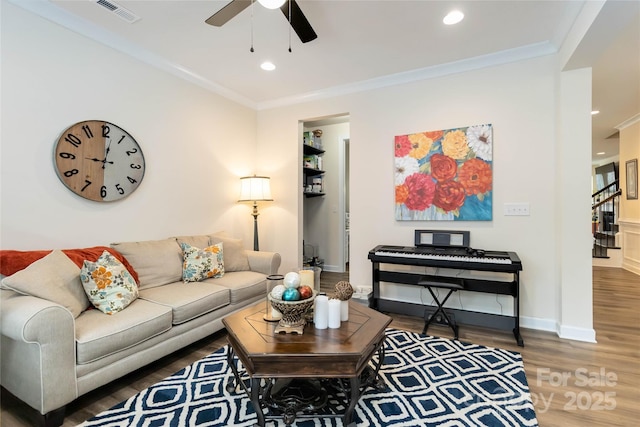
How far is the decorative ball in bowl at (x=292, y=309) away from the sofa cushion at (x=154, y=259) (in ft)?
5.01

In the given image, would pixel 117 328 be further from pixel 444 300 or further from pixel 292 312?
pixel 444 300

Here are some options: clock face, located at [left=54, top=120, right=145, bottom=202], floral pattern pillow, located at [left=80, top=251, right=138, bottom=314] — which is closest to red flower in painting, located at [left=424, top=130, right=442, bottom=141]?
clock face, located at [left=54, top=120, right=145, bottom=202]

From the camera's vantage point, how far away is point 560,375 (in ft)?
6.95

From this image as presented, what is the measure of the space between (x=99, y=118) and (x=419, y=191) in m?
3.17

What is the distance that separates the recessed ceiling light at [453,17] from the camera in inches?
94.1

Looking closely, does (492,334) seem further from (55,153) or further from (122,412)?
(55,153)

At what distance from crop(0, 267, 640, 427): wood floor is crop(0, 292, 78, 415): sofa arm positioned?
204 millimetres

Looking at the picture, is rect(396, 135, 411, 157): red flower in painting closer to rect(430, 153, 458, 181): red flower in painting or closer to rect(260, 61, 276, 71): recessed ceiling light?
rect(430, 153, 458, 181): red flower in painting

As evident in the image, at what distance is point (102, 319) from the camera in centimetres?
195

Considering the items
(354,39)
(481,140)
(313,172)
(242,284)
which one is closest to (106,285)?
(242,284)

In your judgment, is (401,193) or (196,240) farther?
(401,193)

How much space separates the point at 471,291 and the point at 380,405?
1740 mm

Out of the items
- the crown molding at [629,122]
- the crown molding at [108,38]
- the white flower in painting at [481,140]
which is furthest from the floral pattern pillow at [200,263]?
the crown molding at [629,122]

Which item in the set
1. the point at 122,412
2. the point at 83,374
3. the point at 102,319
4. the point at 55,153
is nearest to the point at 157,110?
the point at 55,153
